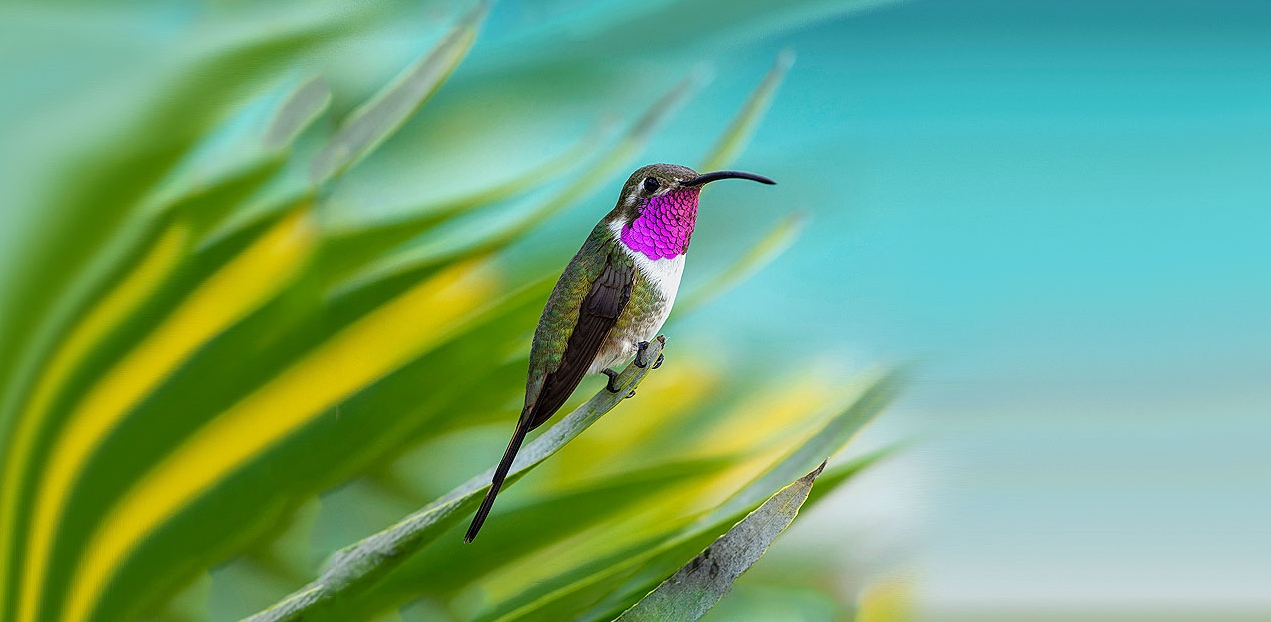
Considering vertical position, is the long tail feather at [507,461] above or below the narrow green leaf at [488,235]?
below

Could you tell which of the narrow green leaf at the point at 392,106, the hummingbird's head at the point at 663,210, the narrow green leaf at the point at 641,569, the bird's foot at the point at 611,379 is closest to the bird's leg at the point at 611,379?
the bird's foot at the point at 611,379

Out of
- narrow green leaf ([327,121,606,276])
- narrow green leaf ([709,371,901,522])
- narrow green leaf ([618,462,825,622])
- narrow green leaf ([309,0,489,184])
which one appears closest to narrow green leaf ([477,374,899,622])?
narrow green leaf ([709,371,901,522])

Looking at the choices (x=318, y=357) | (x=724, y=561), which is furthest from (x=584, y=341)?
(x=318, y=357)

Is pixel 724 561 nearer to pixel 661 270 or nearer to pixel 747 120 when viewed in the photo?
pixel 661 270

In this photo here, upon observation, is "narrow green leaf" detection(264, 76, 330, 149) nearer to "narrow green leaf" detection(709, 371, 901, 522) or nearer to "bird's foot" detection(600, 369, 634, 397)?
"bird's foot" detection(600, 369, 634, 397)

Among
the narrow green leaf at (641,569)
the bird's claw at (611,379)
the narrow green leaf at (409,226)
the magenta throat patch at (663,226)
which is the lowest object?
the narrow green leaf at (641,569)

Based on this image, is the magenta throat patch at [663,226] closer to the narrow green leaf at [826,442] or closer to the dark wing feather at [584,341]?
the dark wing feather at [584,341]

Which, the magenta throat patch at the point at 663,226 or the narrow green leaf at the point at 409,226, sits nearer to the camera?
the magenta throat patch at the point at 663,226
